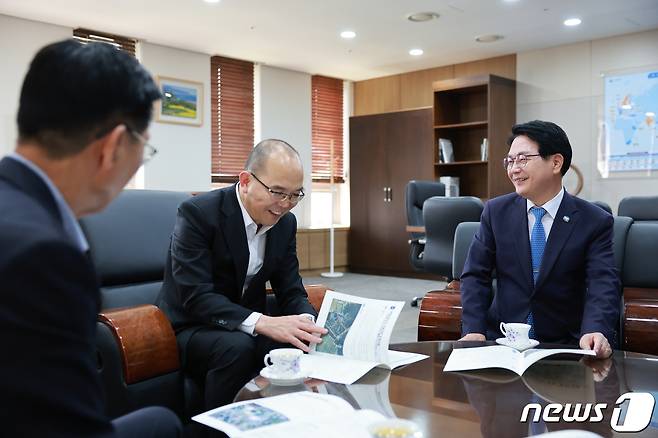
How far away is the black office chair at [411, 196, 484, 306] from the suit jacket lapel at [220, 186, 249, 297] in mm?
2746

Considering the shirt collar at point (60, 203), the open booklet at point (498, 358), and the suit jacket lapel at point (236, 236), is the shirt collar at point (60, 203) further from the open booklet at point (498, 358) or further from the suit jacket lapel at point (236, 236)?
the suit jacket lapel at point (236, 236)

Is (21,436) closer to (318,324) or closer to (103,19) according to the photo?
(318,324)

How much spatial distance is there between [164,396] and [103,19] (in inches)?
187

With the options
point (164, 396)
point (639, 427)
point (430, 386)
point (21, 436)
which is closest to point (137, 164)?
point (21, 436)

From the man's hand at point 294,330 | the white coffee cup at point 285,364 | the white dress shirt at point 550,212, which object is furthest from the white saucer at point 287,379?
the white dress shirt at point 550,212

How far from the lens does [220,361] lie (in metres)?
1.79

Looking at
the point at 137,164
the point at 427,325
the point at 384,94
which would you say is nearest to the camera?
the point at 137,164

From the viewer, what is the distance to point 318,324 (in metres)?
1.72

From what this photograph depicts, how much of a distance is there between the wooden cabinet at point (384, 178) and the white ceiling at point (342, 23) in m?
0.93

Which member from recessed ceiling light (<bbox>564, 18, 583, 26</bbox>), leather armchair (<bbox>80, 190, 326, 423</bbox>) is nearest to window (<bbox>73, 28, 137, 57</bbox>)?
leather armchair (<bbox>80, 190, 326, 423</bbox>)

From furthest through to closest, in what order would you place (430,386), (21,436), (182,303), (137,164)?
1. (182,303)
2. (430,386)
3. (137,164)
4. (21,436)

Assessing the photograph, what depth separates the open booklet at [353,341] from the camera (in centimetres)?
152

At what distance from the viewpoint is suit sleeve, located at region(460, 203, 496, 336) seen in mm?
2125

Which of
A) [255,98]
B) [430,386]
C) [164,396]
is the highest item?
[255,98]
